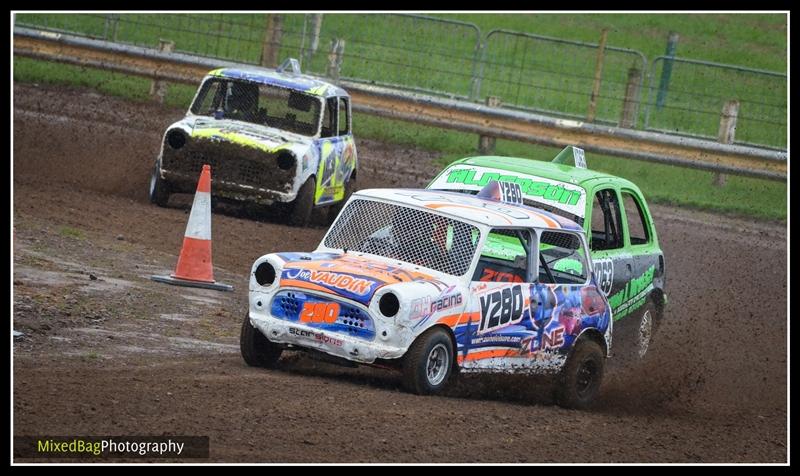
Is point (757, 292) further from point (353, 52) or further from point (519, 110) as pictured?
point (353, 52)

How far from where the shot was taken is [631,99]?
70.0 ft

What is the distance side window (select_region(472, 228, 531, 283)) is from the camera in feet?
29.2

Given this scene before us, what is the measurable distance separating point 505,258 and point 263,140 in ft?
18.3

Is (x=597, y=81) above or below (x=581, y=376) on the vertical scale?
above

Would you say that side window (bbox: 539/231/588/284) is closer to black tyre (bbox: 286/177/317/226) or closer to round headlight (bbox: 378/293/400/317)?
round headlight (bbox: 378/293/400/317)

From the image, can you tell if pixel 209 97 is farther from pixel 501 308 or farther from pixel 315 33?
pixel 315 33

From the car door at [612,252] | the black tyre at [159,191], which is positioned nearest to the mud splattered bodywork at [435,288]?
the car door at [612,252]

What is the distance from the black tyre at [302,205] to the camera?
1480 cm

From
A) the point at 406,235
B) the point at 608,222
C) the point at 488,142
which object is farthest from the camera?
the point at 488,142

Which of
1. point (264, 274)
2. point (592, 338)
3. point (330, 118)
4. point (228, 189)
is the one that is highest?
point (330, 118)

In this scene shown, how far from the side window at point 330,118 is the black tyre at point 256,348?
280 inches

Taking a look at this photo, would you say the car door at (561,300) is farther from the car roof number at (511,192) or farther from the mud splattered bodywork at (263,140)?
the mud splattered bodywork at (263,140)

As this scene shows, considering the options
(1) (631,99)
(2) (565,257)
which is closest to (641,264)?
(2) (565,257)

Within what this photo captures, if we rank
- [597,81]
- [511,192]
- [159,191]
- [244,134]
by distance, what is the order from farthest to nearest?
1. [597,81]
2. [159,191]
3. [244,134]
4. [511,192]
